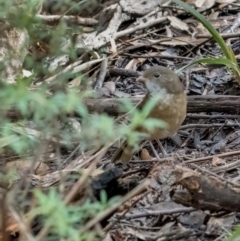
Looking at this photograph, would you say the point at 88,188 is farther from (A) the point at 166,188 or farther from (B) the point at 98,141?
(A) the point at 166,188

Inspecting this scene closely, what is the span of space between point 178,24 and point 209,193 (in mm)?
2988

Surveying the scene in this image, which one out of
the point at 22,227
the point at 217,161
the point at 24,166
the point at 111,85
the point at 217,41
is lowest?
the point at 111,85

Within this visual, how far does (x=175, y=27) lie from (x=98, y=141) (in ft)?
11.6

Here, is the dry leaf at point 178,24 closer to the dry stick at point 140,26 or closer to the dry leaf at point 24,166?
the dry stick at point 140,26

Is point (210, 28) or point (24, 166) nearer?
point (24, 166)

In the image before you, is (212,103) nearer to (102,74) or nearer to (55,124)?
(102,74)

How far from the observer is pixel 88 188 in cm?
246

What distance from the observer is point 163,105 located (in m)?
3.88

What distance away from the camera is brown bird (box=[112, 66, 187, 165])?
3.77 metres

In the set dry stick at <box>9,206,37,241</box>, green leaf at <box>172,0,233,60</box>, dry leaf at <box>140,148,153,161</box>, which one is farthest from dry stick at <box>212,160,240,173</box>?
dry stick at <box>9,206,37,241</box>

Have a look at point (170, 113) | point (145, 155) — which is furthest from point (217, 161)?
point (145, 155)

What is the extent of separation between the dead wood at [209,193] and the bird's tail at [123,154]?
3.00 ft

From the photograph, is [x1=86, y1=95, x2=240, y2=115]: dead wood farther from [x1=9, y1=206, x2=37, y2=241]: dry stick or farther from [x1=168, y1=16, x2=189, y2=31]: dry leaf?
[x1=9, y1=206, x2=37, y2=241]: dry stick

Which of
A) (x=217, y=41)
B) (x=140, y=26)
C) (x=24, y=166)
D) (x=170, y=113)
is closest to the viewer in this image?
(x=24, y=166)
